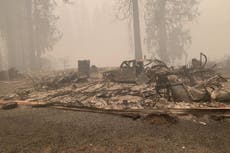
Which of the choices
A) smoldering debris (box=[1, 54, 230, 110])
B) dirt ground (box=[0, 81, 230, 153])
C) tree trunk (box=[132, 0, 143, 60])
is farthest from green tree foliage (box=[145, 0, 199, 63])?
dirt ground (box=[0, 81, 230, 153])

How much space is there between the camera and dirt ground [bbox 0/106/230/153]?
4.92 meters

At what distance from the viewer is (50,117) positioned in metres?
7.36

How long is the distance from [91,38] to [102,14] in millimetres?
10323

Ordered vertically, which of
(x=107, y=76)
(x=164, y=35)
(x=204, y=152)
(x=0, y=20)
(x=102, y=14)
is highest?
(x=102, y=14)

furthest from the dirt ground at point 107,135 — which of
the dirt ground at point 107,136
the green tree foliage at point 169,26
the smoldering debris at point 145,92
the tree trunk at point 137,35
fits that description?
the green tree foliage at point 169,26

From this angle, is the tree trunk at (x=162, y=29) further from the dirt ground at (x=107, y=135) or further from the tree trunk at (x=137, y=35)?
the dirt ground at (x=107, y=135)

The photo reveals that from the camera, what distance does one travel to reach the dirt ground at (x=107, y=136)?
492 centimetres

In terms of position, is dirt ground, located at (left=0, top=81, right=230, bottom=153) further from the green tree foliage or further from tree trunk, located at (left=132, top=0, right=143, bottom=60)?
the green tree foliage

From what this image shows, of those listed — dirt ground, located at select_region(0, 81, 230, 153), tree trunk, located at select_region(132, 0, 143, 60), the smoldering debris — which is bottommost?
dirt ground, located at select_region(0, 81, 230, 153)

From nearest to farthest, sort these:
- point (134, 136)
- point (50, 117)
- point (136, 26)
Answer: point (134, 136)
point (50, 117)
point (136, 26)

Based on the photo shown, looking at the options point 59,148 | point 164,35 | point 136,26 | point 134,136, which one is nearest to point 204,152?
point 134,136

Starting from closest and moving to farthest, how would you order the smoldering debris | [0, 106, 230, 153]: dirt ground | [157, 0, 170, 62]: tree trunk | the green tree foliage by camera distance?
[0, 106, 230, 153]: dirt ground
the smoldering debris
[157, 0, 170, 62]: tree trunk
the green tree foliage

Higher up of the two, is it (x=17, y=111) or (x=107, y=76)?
(x=107, y=76)

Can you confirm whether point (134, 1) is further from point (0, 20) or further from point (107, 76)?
point (0, 20)
